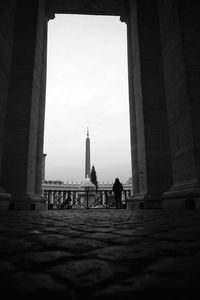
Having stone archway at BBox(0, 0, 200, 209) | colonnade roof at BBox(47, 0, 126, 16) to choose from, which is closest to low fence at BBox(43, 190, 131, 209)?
stone archway at BBox(0, 0, 200, 209)

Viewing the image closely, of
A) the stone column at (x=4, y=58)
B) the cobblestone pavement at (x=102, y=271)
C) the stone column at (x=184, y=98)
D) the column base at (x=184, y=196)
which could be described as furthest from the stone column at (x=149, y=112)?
the cobblestone pavement at (x=102, y=271)

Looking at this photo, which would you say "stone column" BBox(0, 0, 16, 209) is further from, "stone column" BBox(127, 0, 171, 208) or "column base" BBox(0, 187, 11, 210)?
"stone column" BBox(127, 0, 171, 208)

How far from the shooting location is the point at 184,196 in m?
6.80

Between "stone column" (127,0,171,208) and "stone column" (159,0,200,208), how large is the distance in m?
2.49

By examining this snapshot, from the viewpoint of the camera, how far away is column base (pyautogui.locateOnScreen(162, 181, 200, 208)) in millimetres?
6397

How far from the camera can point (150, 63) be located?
478 inches

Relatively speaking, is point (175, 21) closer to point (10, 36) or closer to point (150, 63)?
point (150, 63)

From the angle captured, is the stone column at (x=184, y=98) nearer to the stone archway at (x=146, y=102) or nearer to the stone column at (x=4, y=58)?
the stone archway at (x=146, y=102)

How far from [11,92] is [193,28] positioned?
8.58m

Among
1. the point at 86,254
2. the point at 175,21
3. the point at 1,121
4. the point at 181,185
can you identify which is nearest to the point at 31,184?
the point at 1,121

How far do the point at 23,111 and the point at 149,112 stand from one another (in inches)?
244

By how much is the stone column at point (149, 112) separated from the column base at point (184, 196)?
260 centimetres

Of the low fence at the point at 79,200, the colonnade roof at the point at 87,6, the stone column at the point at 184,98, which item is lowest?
the low fence at the point at 79,200

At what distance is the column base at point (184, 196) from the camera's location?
6.40 meters
